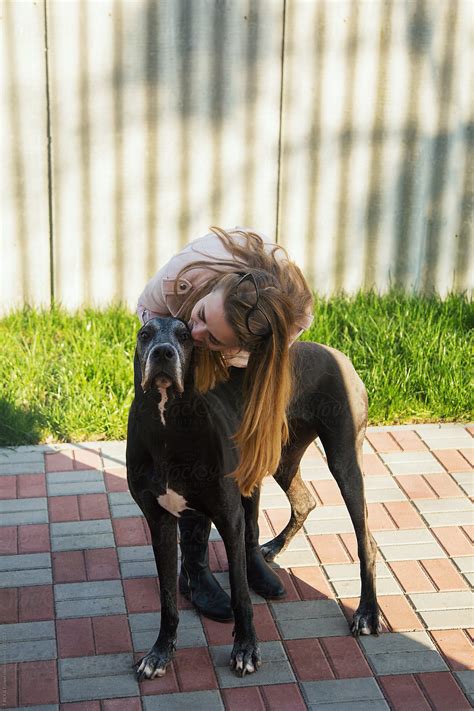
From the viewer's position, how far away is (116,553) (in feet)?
14.4

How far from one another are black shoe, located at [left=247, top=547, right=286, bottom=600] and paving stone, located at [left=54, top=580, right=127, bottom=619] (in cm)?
52

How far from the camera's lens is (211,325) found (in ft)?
10.5

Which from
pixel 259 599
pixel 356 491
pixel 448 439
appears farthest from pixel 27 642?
pixel 448 439

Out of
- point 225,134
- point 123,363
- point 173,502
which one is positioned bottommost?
point 123,363

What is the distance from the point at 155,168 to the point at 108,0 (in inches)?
41.5

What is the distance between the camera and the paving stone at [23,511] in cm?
462

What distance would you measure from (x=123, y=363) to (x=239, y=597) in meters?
2.48

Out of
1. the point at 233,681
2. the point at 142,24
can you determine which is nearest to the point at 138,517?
the point at 233,681

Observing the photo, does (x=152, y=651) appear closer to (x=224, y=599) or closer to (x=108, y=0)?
(x=224, y=599)

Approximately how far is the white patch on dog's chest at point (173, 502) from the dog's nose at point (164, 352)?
571 millimetres

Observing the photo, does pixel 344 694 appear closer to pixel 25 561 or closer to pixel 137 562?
pixel 137 562

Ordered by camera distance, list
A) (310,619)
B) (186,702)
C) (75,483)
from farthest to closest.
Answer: (75,483) → (310,619) → (186,702)

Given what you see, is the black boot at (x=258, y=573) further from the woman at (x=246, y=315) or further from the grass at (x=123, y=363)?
the grass at (x=123, y=363)

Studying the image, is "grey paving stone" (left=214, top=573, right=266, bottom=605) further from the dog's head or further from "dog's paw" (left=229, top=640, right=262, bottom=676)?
the dog's head
